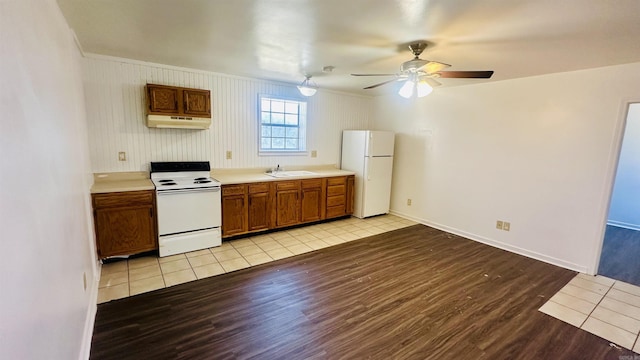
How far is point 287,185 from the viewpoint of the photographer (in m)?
4.32

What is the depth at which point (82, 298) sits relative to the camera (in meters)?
1.97

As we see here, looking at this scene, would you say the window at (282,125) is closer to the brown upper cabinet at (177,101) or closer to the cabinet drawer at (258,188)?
the cabinet drawer at (258,188)

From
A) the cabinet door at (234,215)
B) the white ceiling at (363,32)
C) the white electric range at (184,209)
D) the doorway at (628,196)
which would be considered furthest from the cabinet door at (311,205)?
the doorway at (628,196)

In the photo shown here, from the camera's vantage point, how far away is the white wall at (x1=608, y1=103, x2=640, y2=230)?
4.72 m

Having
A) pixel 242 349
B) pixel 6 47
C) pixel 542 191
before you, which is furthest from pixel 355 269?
pixel 6 47

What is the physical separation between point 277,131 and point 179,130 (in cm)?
153

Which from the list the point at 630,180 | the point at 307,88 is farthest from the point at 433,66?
the point at 630,180

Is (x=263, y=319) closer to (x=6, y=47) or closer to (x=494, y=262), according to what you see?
(x=6, y=47)

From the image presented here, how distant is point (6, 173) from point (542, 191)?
4.63 m

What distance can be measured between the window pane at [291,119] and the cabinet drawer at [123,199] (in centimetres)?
244

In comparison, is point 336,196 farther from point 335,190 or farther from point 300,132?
point 300,132

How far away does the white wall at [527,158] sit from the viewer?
10.3 ft

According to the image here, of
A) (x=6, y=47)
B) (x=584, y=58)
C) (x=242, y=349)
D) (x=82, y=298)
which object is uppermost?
(x=584, y=58)

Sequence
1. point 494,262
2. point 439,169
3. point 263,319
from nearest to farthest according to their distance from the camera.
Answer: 1. point 263,319
2. point 494,262
3. point 439,169
